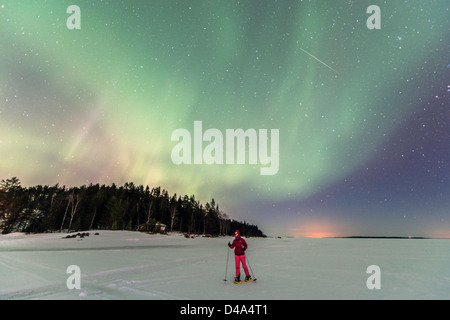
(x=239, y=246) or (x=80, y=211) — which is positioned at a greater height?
(x=239, y=246)

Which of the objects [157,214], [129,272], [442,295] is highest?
[442,295]

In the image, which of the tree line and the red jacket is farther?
the tree line

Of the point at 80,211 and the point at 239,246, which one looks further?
the point at 80,211

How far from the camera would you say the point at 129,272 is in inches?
390

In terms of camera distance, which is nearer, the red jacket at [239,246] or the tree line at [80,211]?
the red jacket at [239,246]

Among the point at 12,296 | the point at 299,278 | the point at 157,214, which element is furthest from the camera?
the point at 157,214

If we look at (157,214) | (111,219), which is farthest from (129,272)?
(157,214)
